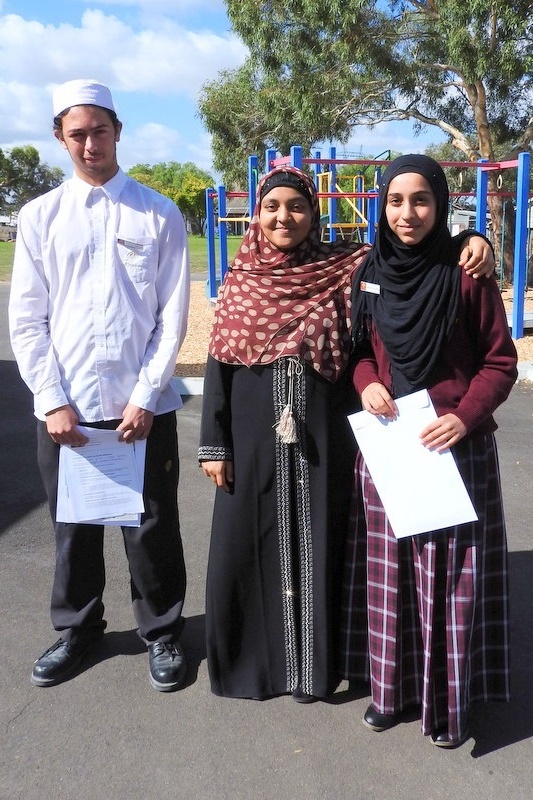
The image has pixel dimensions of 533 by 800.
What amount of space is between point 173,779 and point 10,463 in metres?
3.67

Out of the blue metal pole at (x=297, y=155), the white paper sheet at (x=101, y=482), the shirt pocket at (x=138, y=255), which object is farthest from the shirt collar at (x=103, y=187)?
the blue metal pole at (x=297, y=155)

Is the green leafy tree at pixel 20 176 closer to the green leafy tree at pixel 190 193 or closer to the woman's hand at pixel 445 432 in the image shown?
the green leafy tree at pixel 190 193

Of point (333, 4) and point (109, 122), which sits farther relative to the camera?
point (333, 4)

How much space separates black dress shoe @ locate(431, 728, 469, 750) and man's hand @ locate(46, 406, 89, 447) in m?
1.57

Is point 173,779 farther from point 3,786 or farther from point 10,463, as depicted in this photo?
point 10,463

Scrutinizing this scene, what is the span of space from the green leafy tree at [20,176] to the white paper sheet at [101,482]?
79.9m

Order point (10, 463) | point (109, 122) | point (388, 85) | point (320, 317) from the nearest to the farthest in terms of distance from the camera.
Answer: point (320, 317) < point (109, 122) < point (10, 463) < point (388, 85)

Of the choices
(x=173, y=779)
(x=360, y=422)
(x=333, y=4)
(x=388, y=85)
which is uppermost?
(x=333, y=4)

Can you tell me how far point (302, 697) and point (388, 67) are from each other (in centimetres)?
1880

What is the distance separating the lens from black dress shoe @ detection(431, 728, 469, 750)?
2.39m

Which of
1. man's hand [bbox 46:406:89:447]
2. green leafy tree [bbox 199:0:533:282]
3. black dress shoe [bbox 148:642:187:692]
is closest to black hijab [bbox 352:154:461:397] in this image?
man's hand [bbox 46:406:89:447]

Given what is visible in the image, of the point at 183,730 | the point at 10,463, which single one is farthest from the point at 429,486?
the point at 10,463

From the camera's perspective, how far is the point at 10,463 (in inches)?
216

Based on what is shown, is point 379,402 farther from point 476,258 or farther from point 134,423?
point 134,423
